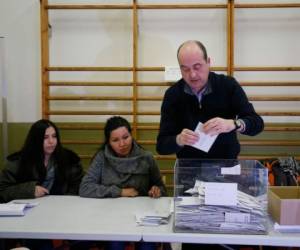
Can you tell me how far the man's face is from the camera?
1794mm

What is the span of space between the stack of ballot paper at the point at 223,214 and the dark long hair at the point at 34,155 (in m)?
1.27

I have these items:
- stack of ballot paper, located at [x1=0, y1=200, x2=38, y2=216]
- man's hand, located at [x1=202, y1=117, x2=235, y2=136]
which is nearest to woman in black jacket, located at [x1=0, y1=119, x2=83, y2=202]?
stack of ballot paper, located at [x1=0, y1=200, x2=38, y2=216]

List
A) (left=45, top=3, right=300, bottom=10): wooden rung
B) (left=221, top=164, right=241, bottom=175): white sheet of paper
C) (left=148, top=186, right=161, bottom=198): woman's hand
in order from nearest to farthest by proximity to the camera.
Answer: (left=221, top=164, right=241, bottom=175): white sheet of paper, (left=148, top=186, right=161, bottom=198): woman's hand, (left=45, top=3, right=300, bottom=10): wooden rung

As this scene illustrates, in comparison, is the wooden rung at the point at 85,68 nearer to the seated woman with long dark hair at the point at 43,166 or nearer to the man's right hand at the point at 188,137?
the seated woman with long dark hair at the point at 43,166

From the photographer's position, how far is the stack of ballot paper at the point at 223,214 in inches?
62.3

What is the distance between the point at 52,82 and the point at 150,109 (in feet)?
3.31

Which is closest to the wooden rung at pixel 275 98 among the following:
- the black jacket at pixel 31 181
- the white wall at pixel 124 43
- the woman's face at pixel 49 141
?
the white wall at pixel 124 43

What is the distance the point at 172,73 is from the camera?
358cm

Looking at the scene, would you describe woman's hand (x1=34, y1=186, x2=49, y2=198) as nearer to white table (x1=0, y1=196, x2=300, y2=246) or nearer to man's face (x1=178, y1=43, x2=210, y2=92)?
white table (x1=0, y1=196, x2=300, y2=246)

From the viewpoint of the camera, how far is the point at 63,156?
2633 mm

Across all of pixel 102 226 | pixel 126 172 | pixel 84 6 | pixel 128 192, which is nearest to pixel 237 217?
pixel 102 226

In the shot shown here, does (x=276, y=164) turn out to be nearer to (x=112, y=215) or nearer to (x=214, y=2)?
(x=214, y=2)

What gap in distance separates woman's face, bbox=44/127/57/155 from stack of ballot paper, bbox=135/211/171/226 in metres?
1.03

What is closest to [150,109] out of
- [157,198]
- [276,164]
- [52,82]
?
[52,82]
